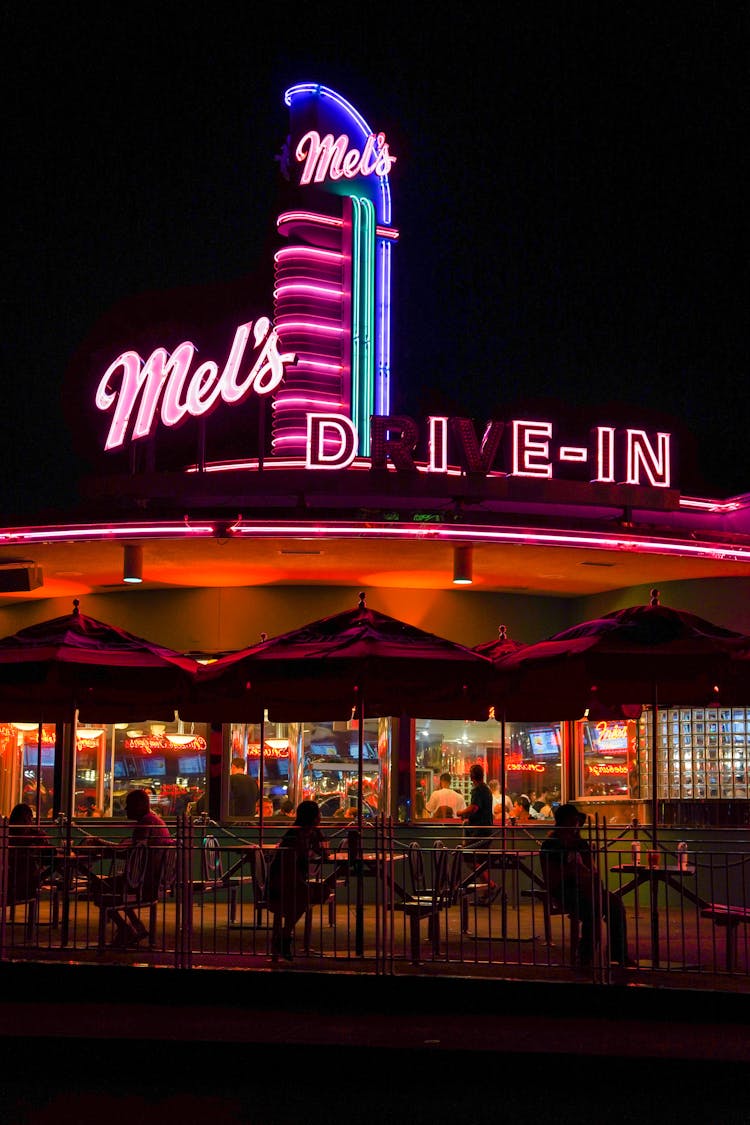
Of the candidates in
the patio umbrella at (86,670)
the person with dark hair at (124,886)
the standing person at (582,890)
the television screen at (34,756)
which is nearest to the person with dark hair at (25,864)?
the person with dark hair at (124,886)

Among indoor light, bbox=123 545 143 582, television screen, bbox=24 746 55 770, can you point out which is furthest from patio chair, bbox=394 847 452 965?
television screen, bbox=24 746 55 770

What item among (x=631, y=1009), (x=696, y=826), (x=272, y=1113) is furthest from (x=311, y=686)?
(x=696, y=826)

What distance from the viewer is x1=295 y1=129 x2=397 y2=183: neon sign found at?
23.3 meters

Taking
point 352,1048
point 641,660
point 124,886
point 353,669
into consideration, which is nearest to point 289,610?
point 353,669

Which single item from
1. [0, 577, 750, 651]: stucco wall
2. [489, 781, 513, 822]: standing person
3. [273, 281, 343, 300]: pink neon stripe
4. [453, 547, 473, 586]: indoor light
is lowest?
[489, 781, 513, 822]: standing person

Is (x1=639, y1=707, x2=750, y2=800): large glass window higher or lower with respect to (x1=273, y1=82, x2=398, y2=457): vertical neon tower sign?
lower

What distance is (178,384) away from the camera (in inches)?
791

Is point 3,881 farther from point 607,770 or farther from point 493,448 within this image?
point 607,770

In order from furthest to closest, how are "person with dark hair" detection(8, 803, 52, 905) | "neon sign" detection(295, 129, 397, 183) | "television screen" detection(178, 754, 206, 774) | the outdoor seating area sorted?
"neon sign" detection(295, 129, 397, 183)
"television screen" detection(178, 754, 206, 774)
"person with dark hair" detection(8, 803, 52, 905)
the outdoor seating area

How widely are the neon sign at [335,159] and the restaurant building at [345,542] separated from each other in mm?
36

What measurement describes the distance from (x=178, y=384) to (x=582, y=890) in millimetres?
10424

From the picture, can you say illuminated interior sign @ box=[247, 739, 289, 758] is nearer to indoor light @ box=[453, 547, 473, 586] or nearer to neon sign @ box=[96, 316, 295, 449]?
indoor light @ box=[453, 547, 473, 586]

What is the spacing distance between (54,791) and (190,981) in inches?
379

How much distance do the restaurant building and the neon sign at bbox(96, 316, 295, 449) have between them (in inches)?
1.3
